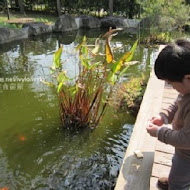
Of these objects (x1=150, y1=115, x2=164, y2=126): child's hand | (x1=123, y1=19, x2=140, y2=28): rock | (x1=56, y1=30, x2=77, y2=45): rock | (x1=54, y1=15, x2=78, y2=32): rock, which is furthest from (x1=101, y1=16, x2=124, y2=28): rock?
(x1=150, y1=115, x2=164, y2=126): child's hand

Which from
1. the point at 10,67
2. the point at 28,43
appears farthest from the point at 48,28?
the point at 10,67

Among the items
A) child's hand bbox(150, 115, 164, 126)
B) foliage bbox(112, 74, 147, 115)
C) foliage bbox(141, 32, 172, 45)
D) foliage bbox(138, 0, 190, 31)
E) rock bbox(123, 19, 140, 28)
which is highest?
foliage bbox(138, 0, 190, 31)

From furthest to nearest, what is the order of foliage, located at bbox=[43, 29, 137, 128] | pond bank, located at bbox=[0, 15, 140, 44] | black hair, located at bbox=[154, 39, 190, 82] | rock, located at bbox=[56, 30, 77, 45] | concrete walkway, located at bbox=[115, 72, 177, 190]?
rock, located at bbox=[56, 30, 77, 45], pond bank, located at bbox=[0, 15, 140, 44], foliage, located at bbox=[43, 29, 137, 128], concrete walkway, located at bbox=[115, 72, 177, 190], black hair, located at bbox=[154, 39, 190, 82]

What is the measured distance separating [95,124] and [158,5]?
848cm

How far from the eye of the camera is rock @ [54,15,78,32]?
1255 cm

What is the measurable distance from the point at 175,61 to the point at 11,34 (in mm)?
9194

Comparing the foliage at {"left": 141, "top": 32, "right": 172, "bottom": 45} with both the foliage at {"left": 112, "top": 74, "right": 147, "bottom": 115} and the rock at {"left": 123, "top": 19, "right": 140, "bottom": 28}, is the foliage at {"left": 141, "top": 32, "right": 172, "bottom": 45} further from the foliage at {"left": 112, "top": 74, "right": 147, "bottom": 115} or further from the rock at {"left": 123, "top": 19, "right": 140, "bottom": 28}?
the foliage at {"left": 112, "top": 74, "right": 147, "bottom": 115}

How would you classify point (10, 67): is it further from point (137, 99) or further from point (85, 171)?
point (85, 171)

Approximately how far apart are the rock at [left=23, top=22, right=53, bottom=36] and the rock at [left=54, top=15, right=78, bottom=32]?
458 mm

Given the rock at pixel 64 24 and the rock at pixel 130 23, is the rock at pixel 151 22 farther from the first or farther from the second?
the rock at pixel 130 23

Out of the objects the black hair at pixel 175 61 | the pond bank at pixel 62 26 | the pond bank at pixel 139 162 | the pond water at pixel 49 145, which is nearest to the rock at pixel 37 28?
the pond bank at pixel 62 26

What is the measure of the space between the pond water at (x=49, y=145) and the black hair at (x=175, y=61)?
5.72ft

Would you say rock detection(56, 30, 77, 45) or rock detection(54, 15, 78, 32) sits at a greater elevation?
rock detection(54, 15, 78, 32)

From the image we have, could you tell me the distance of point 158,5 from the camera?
10.8 m
